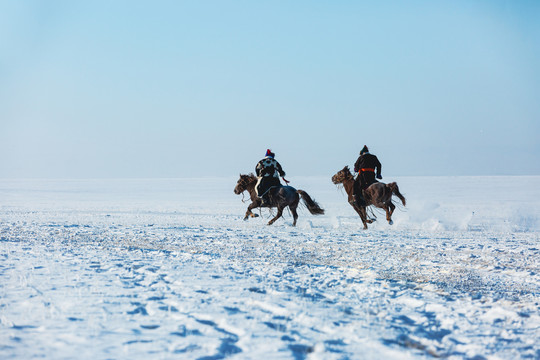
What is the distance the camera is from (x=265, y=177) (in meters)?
13.1

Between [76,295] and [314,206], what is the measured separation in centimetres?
943

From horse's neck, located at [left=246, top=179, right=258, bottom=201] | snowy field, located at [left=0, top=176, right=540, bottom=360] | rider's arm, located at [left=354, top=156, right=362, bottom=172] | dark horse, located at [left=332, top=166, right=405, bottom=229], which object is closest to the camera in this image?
snowy field, located at [left=0, top=176, right=540, bottom=360]

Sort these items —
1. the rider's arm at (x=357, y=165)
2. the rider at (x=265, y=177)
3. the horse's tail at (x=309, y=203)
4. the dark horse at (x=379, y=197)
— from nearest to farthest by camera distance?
the dark horse at (x=379, y=197) < the rider's arm at (x=357, y=165) < the rider at (x=265, y=177) < the horse's tail at (x=309, y=203)

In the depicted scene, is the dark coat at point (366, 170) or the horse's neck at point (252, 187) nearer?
the dark coat at point (366, 170)

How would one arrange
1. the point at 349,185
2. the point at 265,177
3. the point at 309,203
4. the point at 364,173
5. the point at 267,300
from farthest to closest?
1. the point at 309,203
2. the point at 265,177
3. the point at 349,185
4. the point at 364,173
5. the point at 267,300

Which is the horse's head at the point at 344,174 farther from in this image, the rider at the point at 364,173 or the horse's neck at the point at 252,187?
the horse's neck at the point at 252,187

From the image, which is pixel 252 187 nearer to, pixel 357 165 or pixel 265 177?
pixel 265 177

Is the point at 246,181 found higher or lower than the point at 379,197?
higher

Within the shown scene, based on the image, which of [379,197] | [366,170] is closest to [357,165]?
[366,170]

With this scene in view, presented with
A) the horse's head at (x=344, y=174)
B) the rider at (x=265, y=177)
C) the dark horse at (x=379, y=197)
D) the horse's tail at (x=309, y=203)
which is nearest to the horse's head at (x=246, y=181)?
the rider at (x=265, y=177)

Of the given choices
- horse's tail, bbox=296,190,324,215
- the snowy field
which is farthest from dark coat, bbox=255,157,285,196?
the snowy field

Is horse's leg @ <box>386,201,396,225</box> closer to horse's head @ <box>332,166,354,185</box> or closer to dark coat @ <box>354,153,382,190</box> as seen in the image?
dark coat @ <box>354,153,382,190</box>

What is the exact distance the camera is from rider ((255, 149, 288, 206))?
42.7 ft

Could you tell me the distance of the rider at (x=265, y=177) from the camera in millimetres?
13016
